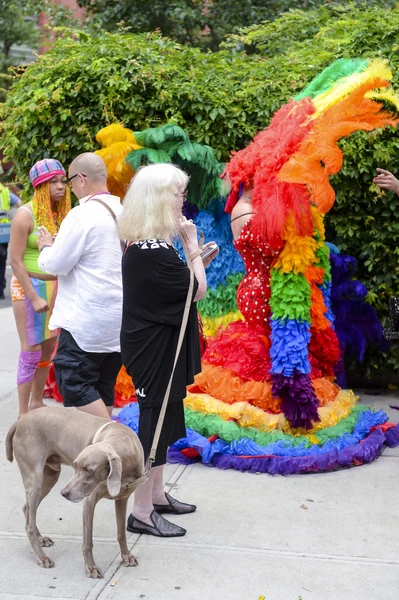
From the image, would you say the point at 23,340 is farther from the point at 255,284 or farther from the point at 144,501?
the point at 144,501

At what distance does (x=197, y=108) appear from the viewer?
5699mm

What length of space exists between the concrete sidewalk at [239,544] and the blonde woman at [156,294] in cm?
26

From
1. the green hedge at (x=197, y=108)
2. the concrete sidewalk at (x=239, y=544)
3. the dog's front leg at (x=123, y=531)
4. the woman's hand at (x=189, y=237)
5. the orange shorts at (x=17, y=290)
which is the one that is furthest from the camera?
the green hedge at (x=197, y=108)

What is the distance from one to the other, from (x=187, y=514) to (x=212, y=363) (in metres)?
1.14

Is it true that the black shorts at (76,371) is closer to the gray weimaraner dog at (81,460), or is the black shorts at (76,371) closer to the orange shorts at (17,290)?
the gray weimaraner dog at (81,460)

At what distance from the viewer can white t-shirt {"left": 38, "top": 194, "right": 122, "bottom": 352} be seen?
393 centimetres

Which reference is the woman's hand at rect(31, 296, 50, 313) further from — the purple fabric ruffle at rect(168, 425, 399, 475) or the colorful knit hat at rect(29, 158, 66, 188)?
the purple fabric ruffle at rect(168, 425, 399, 475)

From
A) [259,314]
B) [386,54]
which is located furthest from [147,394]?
[386,54]

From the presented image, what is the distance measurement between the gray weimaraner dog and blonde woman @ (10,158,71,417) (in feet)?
4.31

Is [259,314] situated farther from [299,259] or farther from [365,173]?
[365,173]

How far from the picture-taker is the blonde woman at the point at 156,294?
11.6 ft

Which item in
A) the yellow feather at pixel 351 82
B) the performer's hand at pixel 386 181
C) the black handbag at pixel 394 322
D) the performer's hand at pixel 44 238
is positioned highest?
the yellow feather at pixel 351 82

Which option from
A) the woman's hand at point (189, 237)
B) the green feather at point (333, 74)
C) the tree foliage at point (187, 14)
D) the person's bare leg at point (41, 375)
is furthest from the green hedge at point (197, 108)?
the tree foliage at point (187, 14)

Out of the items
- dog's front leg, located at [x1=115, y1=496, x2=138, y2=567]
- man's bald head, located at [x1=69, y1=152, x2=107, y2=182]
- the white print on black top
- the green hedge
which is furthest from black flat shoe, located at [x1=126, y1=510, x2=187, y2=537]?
the green hedge
